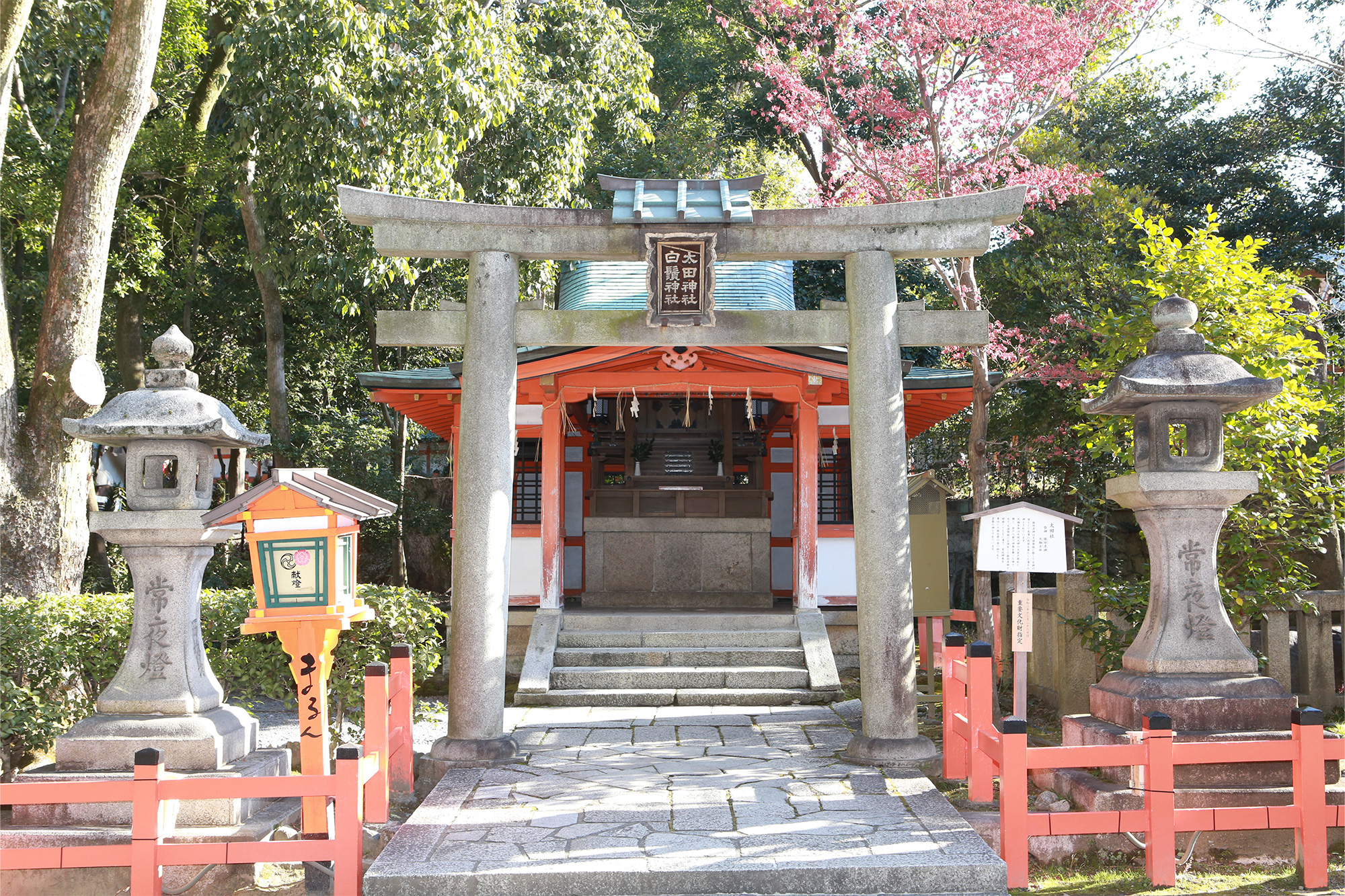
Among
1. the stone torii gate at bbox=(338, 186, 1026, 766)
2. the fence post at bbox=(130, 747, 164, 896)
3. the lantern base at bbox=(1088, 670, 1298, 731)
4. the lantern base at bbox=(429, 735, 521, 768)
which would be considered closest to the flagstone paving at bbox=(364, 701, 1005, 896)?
the lantern base at bbox=(429, 735, 521, 768)

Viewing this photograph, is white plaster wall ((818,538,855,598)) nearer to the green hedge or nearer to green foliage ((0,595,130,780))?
the green hedge

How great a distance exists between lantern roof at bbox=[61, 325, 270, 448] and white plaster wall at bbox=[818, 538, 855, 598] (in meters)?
7.01

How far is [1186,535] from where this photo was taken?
234 inches

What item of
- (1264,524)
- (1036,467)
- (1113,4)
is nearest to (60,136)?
(1113,4)

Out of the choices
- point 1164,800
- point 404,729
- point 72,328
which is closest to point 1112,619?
point 1164,800

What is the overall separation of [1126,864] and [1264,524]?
3018 millimetres

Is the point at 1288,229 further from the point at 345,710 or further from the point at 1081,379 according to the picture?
the point at 345,710

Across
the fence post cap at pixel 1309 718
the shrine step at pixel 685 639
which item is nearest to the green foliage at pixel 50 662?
the shrine step at pixel 685 639

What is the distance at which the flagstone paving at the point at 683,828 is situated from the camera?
4605mm

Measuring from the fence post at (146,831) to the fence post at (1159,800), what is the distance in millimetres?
4637

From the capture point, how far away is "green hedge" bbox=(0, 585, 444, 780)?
Answer: 639 centimetres

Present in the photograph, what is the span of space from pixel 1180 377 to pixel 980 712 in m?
2.34

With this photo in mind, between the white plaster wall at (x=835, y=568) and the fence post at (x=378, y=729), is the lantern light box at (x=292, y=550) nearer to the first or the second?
the fence post at (x=378, y=729)

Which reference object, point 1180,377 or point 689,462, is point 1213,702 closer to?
point 1180,377
